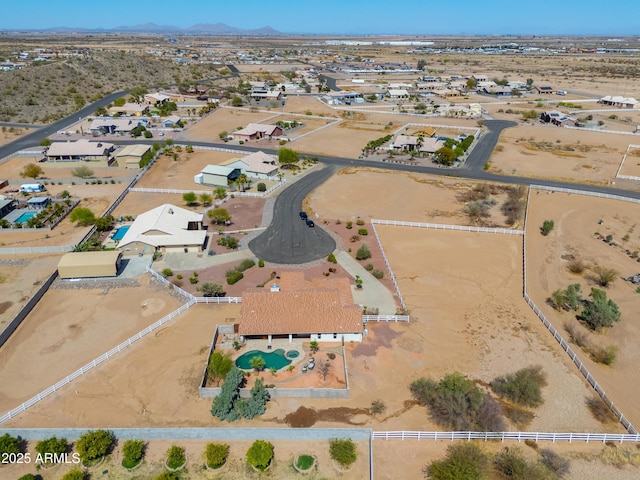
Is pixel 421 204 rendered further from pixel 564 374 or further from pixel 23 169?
pixel 23 169

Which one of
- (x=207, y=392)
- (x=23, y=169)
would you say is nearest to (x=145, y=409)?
(x=207, y=392)

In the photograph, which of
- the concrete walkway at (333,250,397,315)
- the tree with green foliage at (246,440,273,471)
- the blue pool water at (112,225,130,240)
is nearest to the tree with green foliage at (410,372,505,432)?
the concrete walkway at (333,250,397,315)

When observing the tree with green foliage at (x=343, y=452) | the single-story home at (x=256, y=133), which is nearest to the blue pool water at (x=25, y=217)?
the single-story home at (x=256, y=133)

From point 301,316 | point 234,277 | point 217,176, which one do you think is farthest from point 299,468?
point 217,176

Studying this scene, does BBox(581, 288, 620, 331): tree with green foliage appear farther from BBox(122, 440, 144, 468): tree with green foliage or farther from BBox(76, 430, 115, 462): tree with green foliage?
BBox(76, 430, 115, 462): tree with green foliage

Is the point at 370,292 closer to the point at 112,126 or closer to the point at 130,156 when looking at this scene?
the point at 130,156

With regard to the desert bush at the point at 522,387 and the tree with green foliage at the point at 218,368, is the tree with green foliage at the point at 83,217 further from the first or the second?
the desert bush at the point at 522,387
